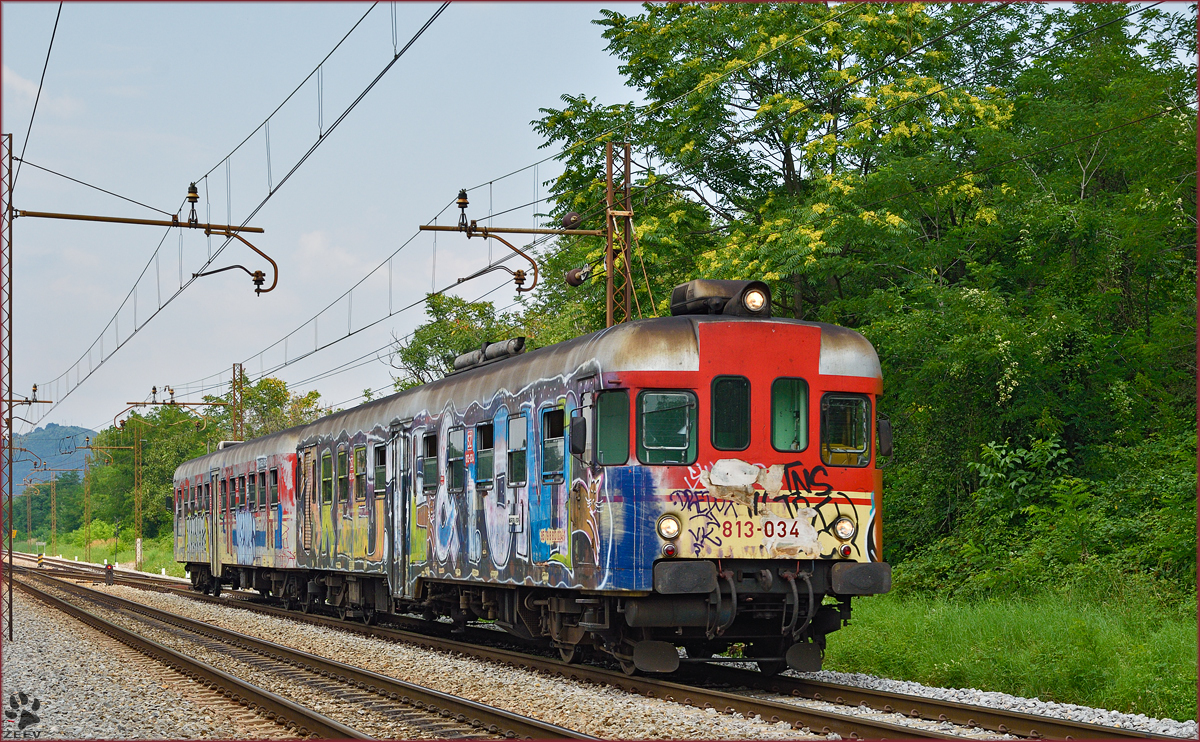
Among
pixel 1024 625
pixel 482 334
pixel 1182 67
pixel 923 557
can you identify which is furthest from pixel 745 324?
pixel 482 334

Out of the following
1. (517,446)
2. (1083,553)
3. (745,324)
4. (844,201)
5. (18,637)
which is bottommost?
Result: (18,637)

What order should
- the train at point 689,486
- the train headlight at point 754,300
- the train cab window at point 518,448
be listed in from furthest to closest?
the train cab window at point 518,448 < the train headlight at point 754,300 < the train at point 689,486

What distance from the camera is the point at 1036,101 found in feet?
75.6

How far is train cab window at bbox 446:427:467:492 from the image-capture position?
15422mm

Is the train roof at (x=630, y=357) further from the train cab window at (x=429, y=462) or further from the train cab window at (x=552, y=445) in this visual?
the train cab window at (x=429, y=462)

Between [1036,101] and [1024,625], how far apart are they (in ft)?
44.6

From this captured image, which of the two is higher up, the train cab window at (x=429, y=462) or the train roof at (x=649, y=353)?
the train roof at (x=649, y=353)

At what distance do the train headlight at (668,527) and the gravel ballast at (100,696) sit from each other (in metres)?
3.88

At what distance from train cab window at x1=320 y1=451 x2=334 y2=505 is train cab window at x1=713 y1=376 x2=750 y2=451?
11466mm

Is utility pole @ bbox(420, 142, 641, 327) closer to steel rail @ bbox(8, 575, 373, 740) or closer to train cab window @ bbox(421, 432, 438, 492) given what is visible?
train cab window @ bbox(421, 432, 438, 492)

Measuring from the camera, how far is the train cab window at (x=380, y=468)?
61.4ft

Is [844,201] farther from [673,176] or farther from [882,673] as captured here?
[882,673]

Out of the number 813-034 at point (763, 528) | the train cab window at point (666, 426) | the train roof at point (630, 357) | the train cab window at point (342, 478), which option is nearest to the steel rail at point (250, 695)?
the train cab window at point (666, 426)

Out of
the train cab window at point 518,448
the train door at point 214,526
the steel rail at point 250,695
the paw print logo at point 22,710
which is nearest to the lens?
the steel rail at point 250,695
